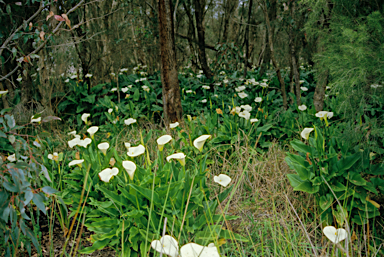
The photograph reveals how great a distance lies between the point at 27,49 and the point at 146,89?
5.30 ft

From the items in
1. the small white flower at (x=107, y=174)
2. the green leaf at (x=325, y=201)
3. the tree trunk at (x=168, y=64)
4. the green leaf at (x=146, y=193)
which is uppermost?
the tree trunk at (x=168, y=64)

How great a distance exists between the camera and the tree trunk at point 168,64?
3211mm

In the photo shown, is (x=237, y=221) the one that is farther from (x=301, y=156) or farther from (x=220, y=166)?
(x=220, y=166)

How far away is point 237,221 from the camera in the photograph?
192 centimetres

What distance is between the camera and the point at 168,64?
10.9ft

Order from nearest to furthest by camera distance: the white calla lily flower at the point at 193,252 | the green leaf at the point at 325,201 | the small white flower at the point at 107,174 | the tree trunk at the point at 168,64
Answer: the white calla lily flower at the point at 193,252 < the small white flower at the point at 107,174 < the green leaf at the point at 325,201 < the tree trunk at the point at 168,64

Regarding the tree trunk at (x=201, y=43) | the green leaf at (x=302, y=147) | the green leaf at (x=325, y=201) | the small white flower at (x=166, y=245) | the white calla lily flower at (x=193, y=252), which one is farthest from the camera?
the tree trunk at (x=201, y=43)

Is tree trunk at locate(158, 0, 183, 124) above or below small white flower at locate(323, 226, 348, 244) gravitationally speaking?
above

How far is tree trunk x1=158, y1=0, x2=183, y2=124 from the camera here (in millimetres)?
3211

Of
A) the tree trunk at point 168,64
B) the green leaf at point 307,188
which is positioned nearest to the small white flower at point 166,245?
the green leaf at point 307,188

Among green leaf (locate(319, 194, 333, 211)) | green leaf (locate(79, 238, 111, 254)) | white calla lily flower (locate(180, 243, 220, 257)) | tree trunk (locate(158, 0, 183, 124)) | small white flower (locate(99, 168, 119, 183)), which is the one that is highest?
tree trunk (locate(158, 0, 183, 124))

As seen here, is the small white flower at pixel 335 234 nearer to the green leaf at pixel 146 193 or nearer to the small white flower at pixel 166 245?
the small white flower at pixel 166 245

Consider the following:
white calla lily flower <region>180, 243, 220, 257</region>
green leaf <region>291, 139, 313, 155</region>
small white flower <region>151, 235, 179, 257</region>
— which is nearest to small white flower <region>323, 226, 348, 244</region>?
white calla lily flower <region>180, 243, 220, 257</region>

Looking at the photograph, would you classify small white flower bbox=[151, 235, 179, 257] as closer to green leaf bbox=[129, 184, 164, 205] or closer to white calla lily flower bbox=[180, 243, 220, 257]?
white calla lily flower bbox=[180, 243, 220, 257]
